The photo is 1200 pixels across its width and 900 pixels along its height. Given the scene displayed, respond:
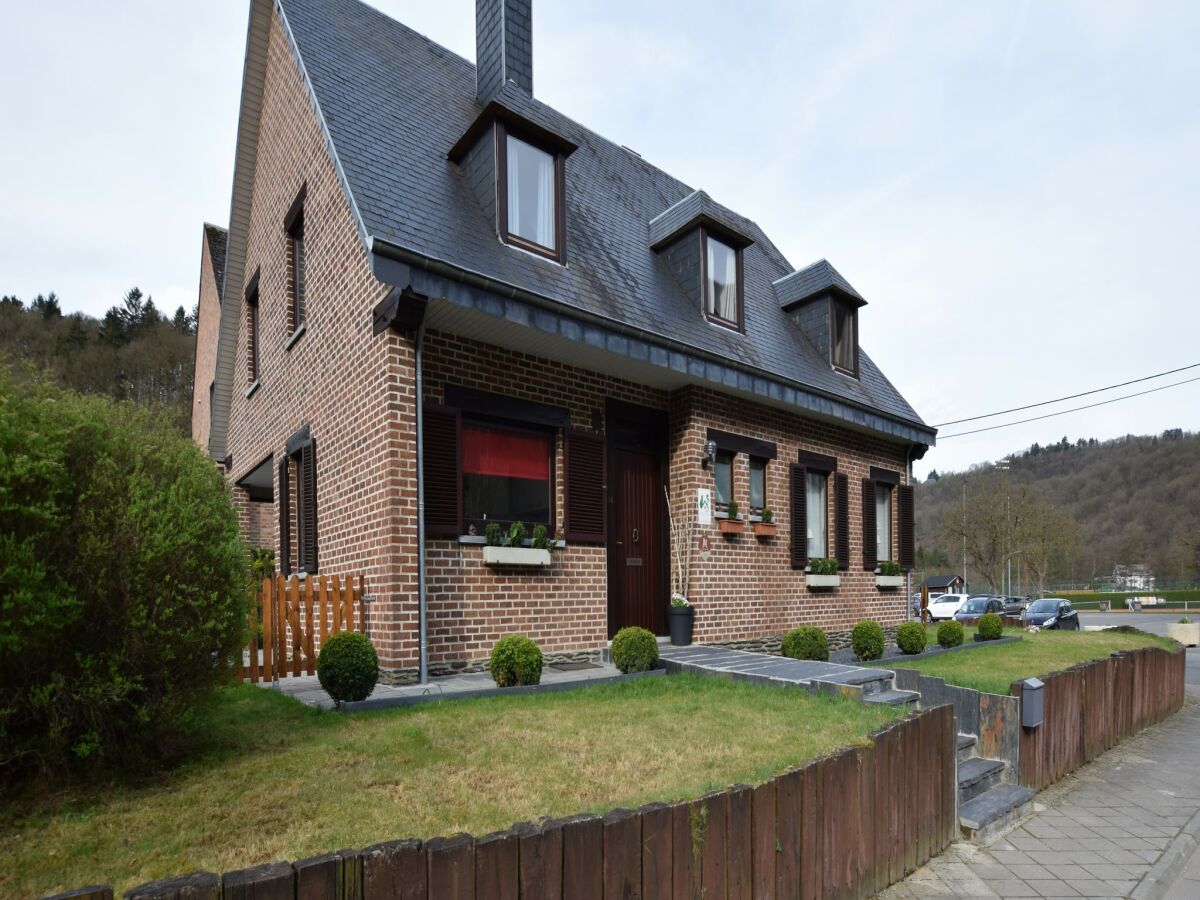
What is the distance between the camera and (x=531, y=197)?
9234mm

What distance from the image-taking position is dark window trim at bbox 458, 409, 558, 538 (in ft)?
26.4

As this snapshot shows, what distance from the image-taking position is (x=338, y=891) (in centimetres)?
203

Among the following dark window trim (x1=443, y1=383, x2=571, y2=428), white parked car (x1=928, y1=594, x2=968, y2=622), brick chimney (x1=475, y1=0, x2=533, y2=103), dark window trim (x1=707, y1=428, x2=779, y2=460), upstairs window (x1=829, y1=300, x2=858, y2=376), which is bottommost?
white parked car (x1=928, y1=594, x2=968, y2=622)

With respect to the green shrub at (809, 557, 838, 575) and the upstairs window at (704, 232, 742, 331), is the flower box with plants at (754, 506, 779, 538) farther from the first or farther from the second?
the upstairs window at (704, 232, 742, 331)

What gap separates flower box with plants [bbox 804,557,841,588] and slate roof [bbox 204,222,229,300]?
15.7 metres

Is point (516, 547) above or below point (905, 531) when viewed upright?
above

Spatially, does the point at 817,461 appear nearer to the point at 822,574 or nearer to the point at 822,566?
the point at 822,566

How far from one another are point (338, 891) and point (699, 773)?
2754 millimetres

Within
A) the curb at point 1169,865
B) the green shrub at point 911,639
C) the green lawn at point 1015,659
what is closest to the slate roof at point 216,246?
the green shrub at point 911,639

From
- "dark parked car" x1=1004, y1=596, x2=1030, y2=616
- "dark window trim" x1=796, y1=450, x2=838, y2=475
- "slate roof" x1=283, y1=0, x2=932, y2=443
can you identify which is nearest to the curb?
"slate roof" x1=283, y1=0, x2=932, y2=443

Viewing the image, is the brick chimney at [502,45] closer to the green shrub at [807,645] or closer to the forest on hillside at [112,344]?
the green shrub at [807,645]

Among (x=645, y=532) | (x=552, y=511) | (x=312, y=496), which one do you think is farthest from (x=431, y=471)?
(x=645, y=532)

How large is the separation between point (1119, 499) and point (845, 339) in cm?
6687

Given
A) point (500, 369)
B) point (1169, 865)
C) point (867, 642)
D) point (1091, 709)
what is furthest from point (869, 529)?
point (1169, 865)
